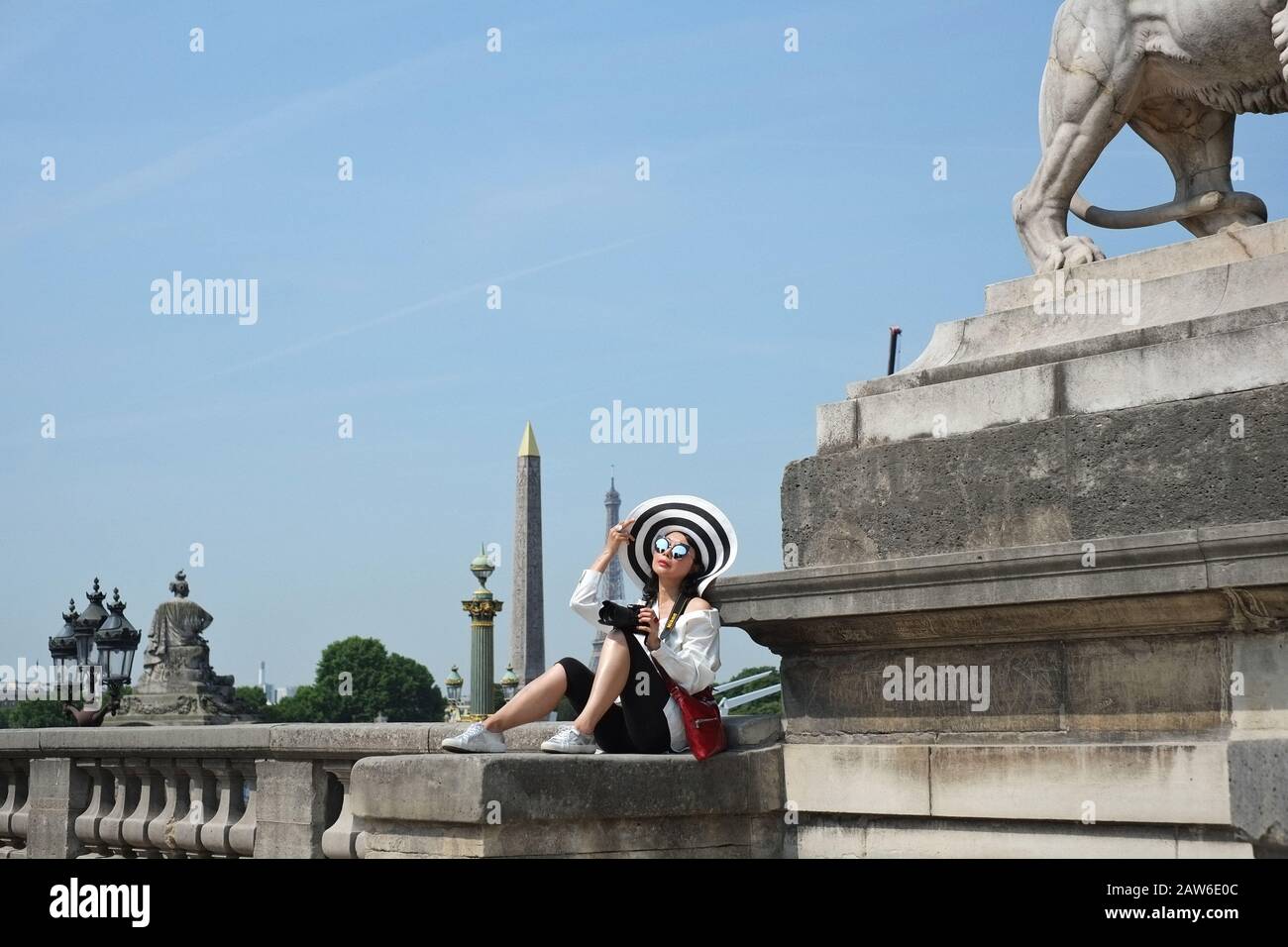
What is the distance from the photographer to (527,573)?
62.0m

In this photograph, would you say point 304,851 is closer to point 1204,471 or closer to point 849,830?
point 849,830

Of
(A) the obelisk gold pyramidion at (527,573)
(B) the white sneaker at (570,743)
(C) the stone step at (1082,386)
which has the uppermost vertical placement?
(A) the obelisk gold pyramidion at (527,573)

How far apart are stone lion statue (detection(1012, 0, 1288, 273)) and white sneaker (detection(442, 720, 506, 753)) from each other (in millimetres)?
3049

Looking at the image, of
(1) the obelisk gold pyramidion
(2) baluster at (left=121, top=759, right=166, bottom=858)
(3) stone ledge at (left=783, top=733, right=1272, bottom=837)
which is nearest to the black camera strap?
(3) stone ledge at (left=783, top=733, right=1272, bottom=837)

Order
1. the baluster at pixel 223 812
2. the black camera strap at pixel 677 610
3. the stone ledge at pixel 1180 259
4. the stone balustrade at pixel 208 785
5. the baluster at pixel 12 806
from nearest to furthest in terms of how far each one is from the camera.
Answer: the stone ledge at pixel 1180 259, the black camera strap at pixel 677 610, the stone balustrade at pixel 208 785, the baluster at pixel 223 812, the baluster at pixel 12 806

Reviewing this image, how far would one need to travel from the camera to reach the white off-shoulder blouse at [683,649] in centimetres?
625

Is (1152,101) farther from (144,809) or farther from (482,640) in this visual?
(482,640)

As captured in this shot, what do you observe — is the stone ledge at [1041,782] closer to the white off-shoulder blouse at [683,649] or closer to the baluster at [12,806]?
the white off-shoulder blouse at [683,649]

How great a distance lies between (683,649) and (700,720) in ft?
0.99

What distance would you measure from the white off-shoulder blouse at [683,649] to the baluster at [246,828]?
8.14 feet

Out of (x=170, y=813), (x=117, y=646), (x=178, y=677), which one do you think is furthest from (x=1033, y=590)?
(x=178, y=677)

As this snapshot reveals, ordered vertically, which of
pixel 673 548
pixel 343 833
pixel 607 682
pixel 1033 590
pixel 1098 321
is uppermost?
pixel 1098 321

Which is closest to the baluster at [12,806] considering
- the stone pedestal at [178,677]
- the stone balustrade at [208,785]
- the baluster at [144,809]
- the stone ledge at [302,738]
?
the stone balustrade at [208,785]
